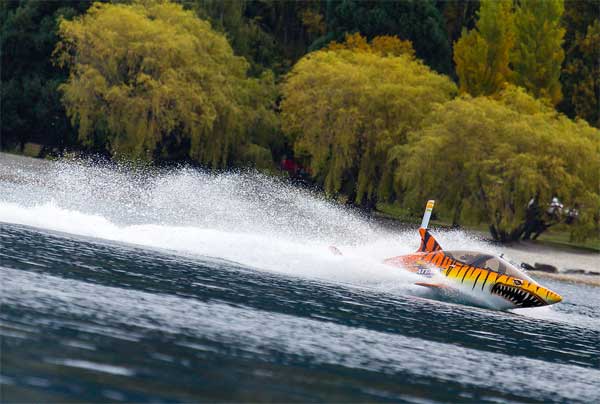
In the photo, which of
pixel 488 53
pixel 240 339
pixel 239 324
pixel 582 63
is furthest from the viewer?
pixel 582 63

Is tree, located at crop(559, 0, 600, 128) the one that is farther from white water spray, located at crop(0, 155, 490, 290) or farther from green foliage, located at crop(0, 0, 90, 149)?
green foliage, located at crop(0, 0, 90, 149)

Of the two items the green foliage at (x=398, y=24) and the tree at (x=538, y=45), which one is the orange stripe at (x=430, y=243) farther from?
the green foliage at (x=398, y=24)

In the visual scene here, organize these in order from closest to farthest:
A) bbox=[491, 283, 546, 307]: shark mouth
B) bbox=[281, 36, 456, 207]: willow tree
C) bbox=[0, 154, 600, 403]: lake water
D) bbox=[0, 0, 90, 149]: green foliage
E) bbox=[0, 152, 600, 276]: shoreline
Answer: bbox=[0, 154, 600, 403]: lake water
bbox=[491, 283, 546, 307]: shark mouth
bbox=[0, 152, 600, 276]: shoreline
bbox=[281, 36, 456, 207]: willow tree
bbox=[0, 0, 90, 149]: green foliage

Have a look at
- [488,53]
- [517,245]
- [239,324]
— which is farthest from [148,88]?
[239,324]

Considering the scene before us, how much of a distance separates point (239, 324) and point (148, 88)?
179 ft

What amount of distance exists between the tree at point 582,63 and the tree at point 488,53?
41.0 feet

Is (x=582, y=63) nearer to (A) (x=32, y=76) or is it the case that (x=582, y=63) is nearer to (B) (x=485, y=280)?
(A) (x=32, y=76)

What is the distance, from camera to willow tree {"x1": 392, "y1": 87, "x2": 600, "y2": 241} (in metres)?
66.5

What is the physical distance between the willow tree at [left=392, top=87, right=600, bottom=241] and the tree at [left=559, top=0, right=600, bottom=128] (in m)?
33.6

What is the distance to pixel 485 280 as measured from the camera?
34156 millimetres

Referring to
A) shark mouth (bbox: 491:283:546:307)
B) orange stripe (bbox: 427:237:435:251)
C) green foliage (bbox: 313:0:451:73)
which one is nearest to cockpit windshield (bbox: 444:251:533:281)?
shark mouth (bbox: 491:283:546:307)

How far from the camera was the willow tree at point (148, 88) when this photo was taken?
249 feet

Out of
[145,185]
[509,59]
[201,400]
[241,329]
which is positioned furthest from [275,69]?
[201,400]

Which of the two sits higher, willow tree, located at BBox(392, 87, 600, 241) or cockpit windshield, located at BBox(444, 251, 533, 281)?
willow tree, located at BBox(392, 87, 600, 241)
